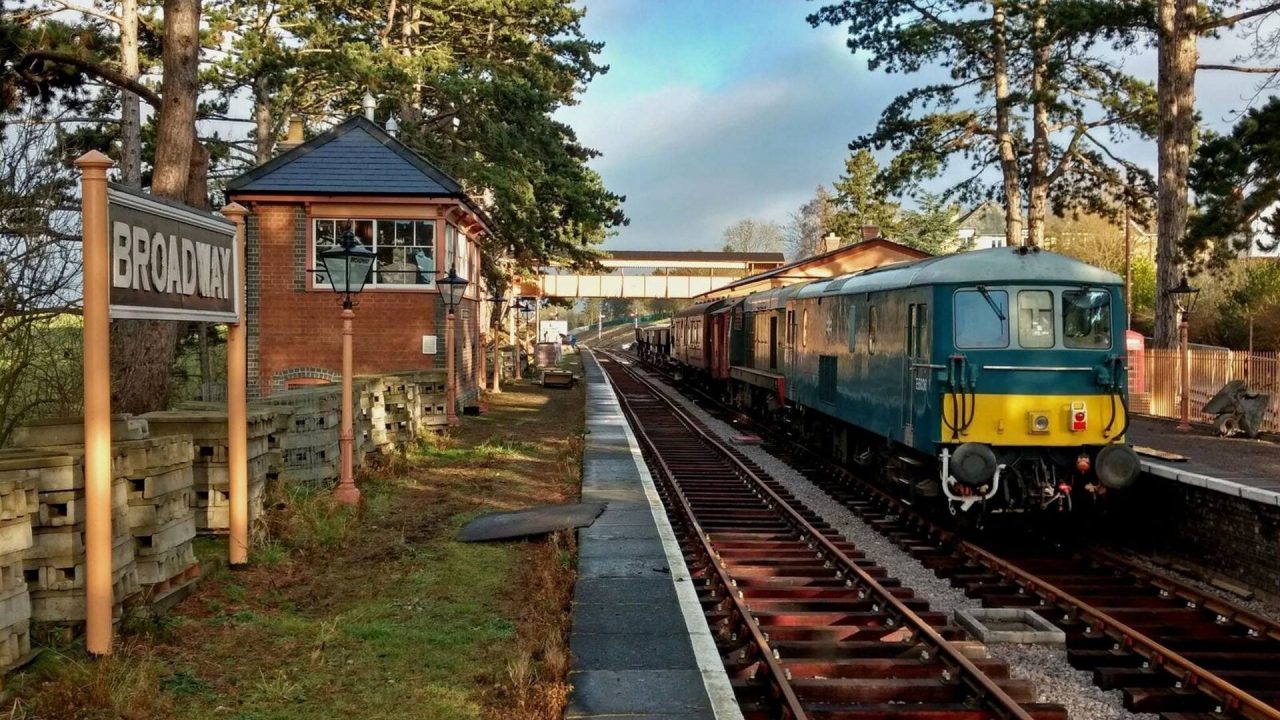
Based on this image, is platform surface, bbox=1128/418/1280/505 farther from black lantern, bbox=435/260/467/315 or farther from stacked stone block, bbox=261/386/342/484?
black lantern, bbox=435/260/467/315

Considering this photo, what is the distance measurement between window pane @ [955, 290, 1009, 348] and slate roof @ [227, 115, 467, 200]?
1452 cm

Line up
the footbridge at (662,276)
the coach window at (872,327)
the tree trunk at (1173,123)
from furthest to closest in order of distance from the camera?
the footbridge at (662,276)
the tree trunk at (1173,123)
the coach window at (872,327)

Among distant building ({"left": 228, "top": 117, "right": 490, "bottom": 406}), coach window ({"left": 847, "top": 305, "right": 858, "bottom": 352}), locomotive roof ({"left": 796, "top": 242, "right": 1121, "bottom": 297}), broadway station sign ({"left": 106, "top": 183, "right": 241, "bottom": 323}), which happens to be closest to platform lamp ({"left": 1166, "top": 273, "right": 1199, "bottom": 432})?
coach window ({"left": 847, "top": 305, "right": 858, "bottom": 352})

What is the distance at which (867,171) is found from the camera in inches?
2633

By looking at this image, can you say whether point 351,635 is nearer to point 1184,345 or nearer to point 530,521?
point 530,521

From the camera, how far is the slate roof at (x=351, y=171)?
23234mm

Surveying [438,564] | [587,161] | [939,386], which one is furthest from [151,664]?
[587,161]

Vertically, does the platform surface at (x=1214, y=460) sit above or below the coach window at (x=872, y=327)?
below

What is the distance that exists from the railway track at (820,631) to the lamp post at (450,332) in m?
8.13

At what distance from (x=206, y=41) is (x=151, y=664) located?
21.5 metres

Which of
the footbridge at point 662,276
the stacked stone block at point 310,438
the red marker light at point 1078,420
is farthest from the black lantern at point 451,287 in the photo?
the footbridge at point 662,276

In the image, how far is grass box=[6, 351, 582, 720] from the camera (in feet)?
19.6

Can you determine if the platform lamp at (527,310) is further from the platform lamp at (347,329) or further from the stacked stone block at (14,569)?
the stacked stone block at (14,569)

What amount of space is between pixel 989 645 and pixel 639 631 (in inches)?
106
